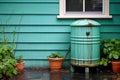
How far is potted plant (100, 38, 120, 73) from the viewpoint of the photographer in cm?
696

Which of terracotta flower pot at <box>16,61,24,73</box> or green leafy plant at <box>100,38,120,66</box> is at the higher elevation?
green leafy plant at <box>100,38,120,66</box>

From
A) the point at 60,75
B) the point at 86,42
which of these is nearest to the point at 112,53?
the point at 86,42

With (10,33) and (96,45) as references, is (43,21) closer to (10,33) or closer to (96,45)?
(10,33)

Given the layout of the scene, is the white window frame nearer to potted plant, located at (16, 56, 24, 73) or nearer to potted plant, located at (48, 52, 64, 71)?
potted plant, located at (48, 52, 64, 71)

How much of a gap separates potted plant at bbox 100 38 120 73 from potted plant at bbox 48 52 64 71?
96 cm

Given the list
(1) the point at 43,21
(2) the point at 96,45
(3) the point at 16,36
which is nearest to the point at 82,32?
(2) the point at 96,45

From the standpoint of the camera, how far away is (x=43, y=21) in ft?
24.6

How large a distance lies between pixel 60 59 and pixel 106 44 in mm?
1122

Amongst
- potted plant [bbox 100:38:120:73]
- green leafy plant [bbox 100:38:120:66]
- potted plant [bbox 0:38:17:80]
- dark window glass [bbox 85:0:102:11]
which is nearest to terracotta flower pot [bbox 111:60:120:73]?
potted plant [bbox 100:38:120:73]

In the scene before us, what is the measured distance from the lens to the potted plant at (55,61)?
23.5ft

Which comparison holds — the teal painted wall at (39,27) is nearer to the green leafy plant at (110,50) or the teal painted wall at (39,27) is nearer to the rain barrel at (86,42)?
the green leafy plant at (110,50)

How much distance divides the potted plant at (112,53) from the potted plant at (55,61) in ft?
3.15

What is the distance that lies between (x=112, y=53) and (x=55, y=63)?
1.34m

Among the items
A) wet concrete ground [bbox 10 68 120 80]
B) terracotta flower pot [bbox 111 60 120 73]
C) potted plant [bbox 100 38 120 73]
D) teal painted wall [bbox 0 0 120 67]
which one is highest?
teal painted wall [bbox 0 0 120 67]
